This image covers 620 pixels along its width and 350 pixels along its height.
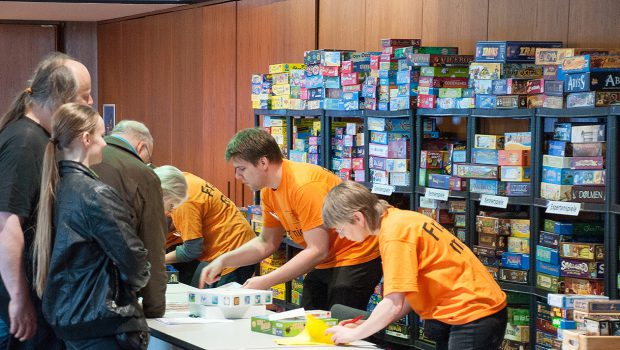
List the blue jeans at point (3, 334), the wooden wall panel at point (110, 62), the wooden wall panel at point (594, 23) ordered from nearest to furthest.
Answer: the blue jeans at point (3, 334) → the wooden wall panel at point (594, 23) → the wooden wall panel at point (110, 62)

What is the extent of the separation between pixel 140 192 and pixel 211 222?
173cm

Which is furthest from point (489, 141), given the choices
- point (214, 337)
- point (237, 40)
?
point (237, 40)

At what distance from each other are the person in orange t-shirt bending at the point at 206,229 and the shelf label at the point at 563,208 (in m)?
1.76

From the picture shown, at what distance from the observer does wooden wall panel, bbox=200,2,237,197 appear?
30.7 feet

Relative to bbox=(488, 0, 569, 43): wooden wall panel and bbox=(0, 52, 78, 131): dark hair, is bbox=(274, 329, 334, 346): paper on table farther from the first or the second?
bbox=(488, 0, 569, 43): wooden wall panel

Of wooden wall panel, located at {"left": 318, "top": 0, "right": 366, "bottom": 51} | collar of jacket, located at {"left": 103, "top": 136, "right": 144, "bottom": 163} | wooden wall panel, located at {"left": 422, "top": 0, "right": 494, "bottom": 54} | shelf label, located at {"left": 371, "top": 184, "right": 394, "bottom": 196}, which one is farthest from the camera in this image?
wooden wall panel, located at {"left": 318, "top": 0, "right": 366, "bottom": 51}

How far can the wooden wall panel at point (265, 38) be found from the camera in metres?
8.27

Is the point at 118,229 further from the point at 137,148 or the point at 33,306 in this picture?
the point at 137,148

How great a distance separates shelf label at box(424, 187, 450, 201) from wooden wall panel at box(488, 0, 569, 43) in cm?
107

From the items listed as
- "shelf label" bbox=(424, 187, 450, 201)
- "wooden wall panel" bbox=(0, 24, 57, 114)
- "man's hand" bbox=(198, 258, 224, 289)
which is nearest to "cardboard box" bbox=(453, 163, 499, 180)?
"shelf label" bbox=(424, 187, 450, 201)

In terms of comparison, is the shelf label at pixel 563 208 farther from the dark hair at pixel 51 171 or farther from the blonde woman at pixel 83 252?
the dark hair at pixel 51 171

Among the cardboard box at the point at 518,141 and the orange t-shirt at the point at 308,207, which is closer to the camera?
the orange t-shirt at the point at 308,207

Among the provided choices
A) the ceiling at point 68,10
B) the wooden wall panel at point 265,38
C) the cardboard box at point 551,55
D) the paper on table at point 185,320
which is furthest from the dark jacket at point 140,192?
the ceiling at point 68,10

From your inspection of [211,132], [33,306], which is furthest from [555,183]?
[211,132]
